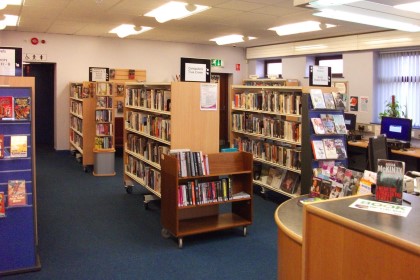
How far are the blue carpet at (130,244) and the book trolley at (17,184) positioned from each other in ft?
0.70

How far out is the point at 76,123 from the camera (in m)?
9.97

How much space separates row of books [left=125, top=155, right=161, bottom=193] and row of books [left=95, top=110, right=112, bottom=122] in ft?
5.24

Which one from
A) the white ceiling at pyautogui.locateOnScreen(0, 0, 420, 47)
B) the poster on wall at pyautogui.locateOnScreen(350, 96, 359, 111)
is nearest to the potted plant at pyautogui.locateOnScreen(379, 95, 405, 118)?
the poster on wall at pyautogui.locateOnScreen(350, 96, 359, 111)

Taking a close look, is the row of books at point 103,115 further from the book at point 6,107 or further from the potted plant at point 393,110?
the potted plant at point 393,110

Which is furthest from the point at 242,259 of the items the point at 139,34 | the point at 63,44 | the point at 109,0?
the point at 63,44

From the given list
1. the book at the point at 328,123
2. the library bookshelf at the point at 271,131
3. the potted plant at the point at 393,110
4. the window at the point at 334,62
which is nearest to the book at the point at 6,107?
the library bookshelf at the point at 271,131

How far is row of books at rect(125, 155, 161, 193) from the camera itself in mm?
5797

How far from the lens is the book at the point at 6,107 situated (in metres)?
3.71

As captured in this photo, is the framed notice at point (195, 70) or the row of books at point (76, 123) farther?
the row of books at point (76, 123)

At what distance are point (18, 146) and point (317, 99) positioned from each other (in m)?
3.59

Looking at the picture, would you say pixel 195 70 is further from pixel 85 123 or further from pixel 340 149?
Answer: pixel 85 123

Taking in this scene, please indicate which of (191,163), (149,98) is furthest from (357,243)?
(149,98)

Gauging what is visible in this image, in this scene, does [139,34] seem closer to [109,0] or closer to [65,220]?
[109,0]

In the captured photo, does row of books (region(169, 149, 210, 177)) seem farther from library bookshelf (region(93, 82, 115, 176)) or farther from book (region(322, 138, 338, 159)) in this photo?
library bookshelf (region(93, 82, 115, 176))
